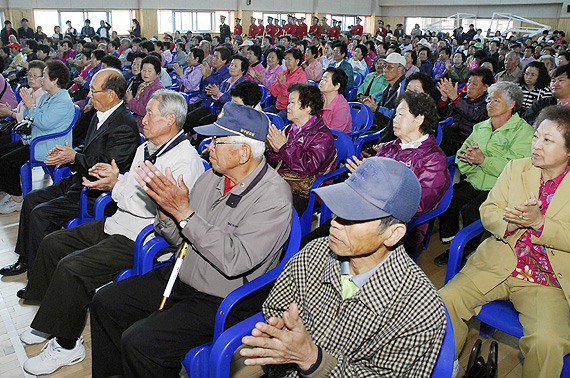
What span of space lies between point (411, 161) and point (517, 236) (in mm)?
686

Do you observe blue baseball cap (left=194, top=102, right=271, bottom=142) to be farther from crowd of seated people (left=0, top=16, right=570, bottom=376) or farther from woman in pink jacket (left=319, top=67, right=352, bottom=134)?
woman in pink jacket (left=319, top=67, right=352, bottom=134)

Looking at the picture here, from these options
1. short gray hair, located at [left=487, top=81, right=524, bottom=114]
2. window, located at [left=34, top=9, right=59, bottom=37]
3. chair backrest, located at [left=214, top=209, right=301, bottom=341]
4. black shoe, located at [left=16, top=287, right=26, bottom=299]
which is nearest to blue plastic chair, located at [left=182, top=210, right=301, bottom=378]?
chair backrest, located at [left=214, top=209, right=301, bottom=341]

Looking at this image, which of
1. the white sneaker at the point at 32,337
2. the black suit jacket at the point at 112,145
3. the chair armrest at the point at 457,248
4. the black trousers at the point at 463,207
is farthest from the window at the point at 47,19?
the chair armrest at the point at 457,248

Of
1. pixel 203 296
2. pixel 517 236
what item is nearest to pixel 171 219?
pixel 203 296

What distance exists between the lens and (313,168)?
2801 millimetres

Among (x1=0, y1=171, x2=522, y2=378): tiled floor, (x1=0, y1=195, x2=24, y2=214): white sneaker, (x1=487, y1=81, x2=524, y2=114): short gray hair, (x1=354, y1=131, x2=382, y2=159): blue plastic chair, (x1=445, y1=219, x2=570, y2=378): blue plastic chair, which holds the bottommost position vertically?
(x1=0, y1=171, x2=522, y2=378): tiled floor

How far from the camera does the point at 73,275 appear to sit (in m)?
2.08

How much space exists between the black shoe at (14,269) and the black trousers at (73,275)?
0.59 metres

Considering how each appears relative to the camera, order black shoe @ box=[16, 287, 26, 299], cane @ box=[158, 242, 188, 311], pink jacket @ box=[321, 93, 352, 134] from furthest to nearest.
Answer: pink jacket @ box=[321, 93, 352, 134], black shoe @ box=[16, 287, 26, 299], cane @ box=[158, 242, 188, 311]

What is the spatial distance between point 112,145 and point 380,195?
199 centimetres

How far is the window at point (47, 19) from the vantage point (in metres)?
16.6

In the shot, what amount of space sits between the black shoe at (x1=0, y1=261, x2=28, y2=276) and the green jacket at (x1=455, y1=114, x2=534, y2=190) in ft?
9.46

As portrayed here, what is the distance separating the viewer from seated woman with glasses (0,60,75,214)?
3445 mm

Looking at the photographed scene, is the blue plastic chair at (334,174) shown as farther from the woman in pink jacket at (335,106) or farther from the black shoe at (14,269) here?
the black shoe at (14,269)
